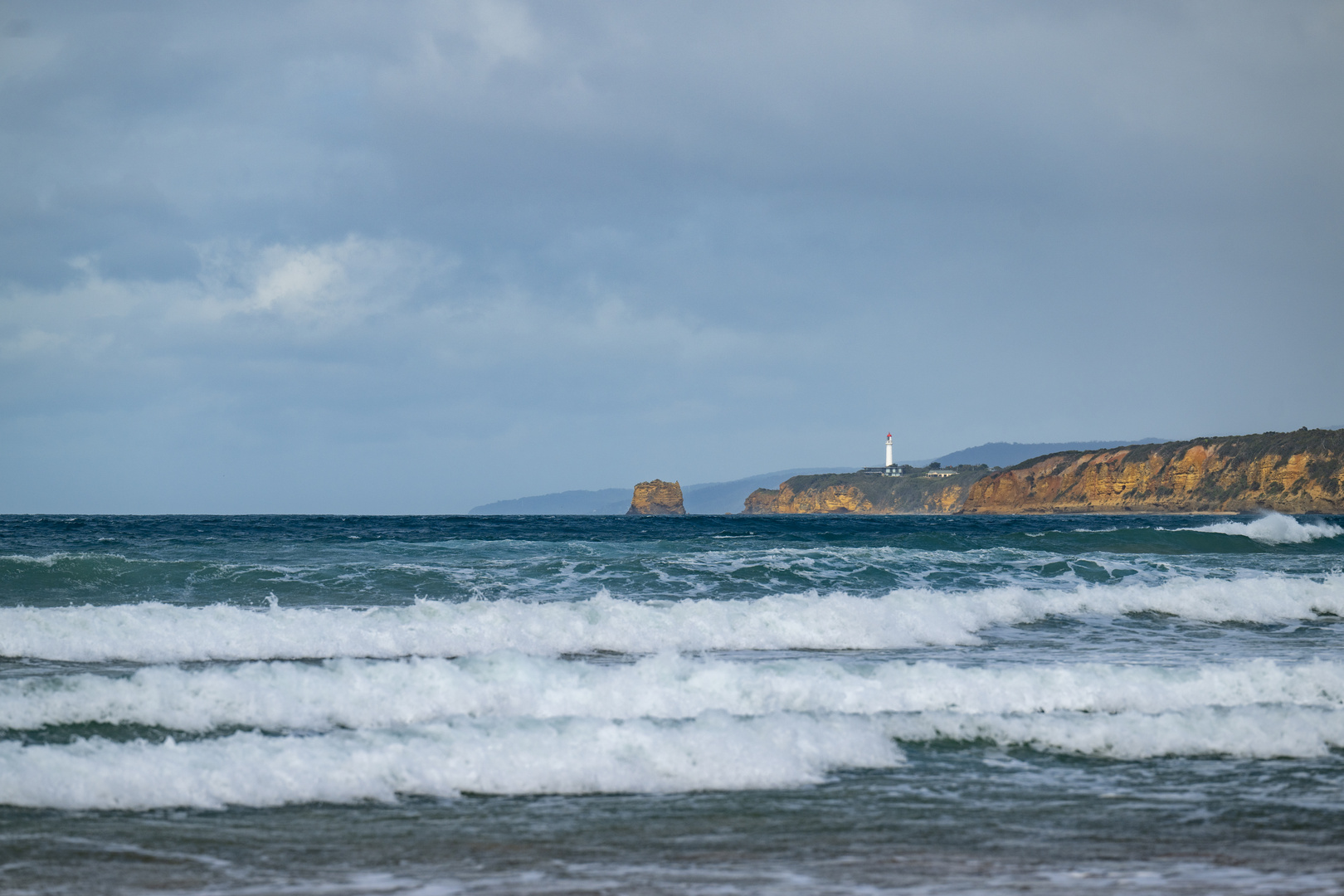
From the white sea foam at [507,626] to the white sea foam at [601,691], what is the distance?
11.9ft

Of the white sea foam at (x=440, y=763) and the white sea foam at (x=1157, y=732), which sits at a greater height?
the white sea foam at (x=440, y=763)

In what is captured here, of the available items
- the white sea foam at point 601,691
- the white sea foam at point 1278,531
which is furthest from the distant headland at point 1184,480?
the white sea foam at point 601,691

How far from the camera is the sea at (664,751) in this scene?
483 centimetres

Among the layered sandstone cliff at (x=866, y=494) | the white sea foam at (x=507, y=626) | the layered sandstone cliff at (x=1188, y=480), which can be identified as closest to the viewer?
the white sea foam at (x=507, y=626)

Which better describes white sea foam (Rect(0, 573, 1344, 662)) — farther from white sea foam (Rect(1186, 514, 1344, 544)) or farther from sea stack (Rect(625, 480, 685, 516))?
sea stack (Rect(625, 480, 685, 516))

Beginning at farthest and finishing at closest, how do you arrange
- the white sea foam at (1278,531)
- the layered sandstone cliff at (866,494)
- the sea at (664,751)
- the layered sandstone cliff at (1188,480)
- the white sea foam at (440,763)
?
the layered sandstone cliff at (866,494) → the layered sandstone cliff at (1188,480) → the white sea foam at (1278,531) → the white sea foam at (440,763) → the sea at (664,751)

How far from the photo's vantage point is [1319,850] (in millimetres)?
5043

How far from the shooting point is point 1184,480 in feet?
363

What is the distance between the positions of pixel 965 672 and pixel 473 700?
492 centimetres

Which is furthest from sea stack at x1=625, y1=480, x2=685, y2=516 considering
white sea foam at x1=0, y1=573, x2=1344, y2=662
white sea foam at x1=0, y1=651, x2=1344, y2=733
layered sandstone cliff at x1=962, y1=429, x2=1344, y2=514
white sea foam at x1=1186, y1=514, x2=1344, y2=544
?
white sea foam at x1=0, y1=651, x2=1344, y2=733

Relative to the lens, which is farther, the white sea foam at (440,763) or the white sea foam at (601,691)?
the white sea foam at (601,691)

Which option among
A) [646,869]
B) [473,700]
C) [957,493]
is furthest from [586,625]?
[957,493]

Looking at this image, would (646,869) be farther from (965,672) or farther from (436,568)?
(436,568)

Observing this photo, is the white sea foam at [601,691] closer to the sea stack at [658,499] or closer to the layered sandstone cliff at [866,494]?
the layered sandstone cliff at [866,494]
